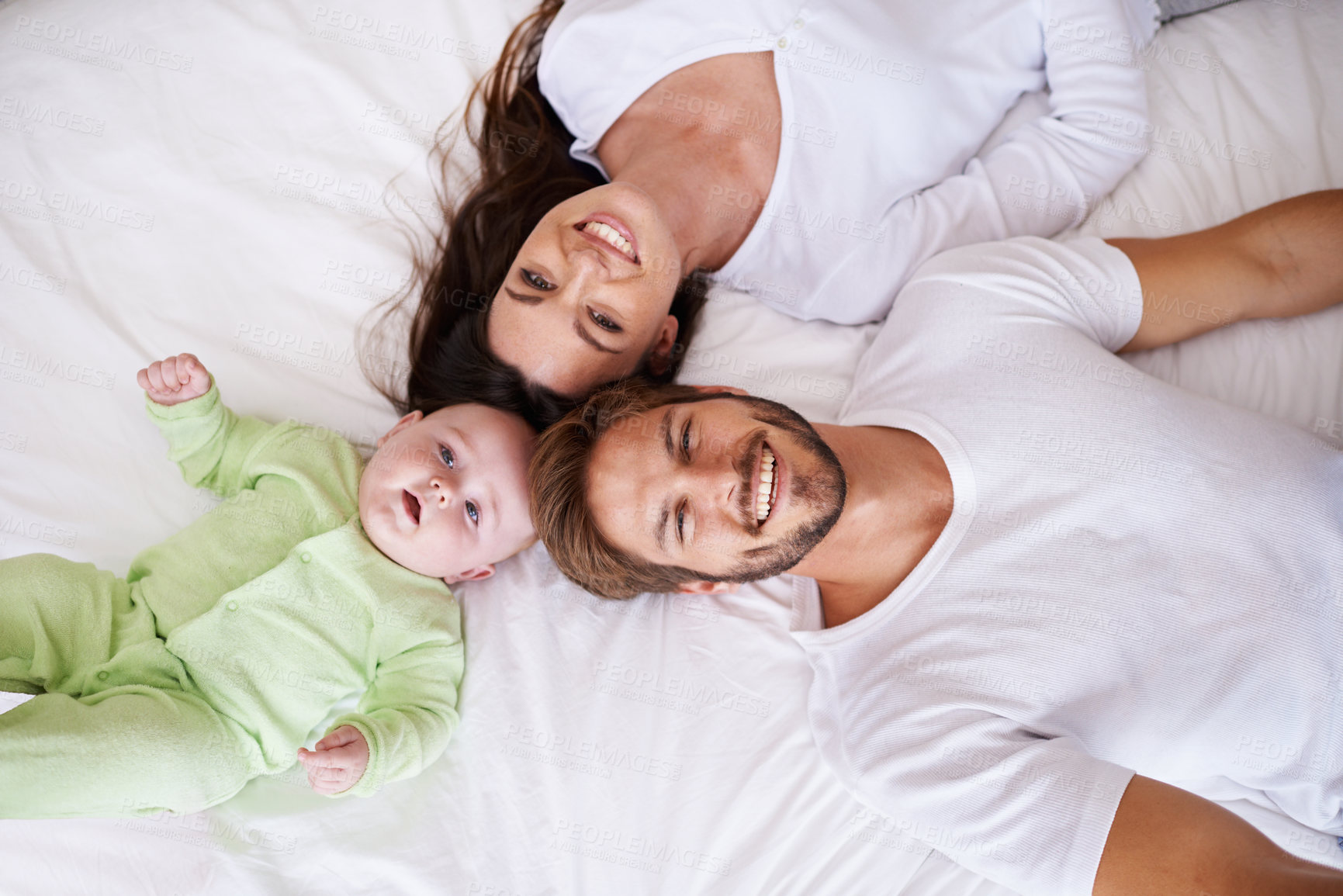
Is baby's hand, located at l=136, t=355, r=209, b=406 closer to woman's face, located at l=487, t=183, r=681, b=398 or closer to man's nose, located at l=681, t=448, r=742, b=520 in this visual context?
woman's face, located at l=487, t=183, r=681, b=398

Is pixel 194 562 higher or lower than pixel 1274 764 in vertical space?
higher

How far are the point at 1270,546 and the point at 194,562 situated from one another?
7.67 ft

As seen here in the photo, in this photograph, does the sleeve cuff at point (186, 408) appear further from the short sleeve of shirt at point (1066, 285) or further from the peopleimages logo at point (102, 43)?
the short sleeve of shirt at point (1066, 285)

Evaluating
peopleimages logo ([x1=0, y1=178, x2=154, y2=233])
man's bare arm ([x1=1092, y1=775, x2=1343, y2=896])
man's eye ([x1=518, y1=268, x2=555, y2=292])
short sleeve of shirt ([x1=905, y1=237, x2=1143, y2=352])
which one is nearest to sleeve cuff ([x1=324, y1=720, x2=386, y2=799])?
man's eye ([x1=518, y1=268, x2=555, y2=292])

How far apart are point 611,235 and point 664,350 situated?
386mm

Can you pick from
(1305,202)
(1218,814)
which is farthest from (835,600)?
(1305,202)

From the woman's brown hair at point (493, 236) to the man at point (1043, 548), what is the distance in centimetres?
30

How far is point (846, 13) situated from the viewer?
2.38 m

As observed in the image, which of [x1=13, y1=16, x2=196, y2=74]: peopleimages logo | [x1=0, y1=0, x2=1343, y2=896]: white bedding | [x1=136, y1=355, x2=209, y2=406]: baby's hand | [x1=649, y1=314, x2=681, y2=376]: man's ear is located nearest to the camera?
[x1=0, y1=0, x2=1343, y2=896]: white bedding

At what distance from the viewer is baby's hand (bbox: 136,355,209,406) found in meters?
1.99

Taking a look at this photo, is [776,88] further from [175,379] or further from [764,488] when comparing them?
[175,379]

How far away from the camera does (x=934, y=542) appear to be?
1975 millimetres

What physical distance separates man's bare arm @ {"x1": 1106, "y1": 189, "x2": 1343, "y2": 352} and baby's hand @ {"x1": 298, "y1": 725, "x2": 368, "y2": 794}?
6.68ft

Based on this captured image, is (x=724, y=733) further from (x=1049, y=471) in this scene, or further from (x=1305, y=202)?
(x=1305, y=202)
